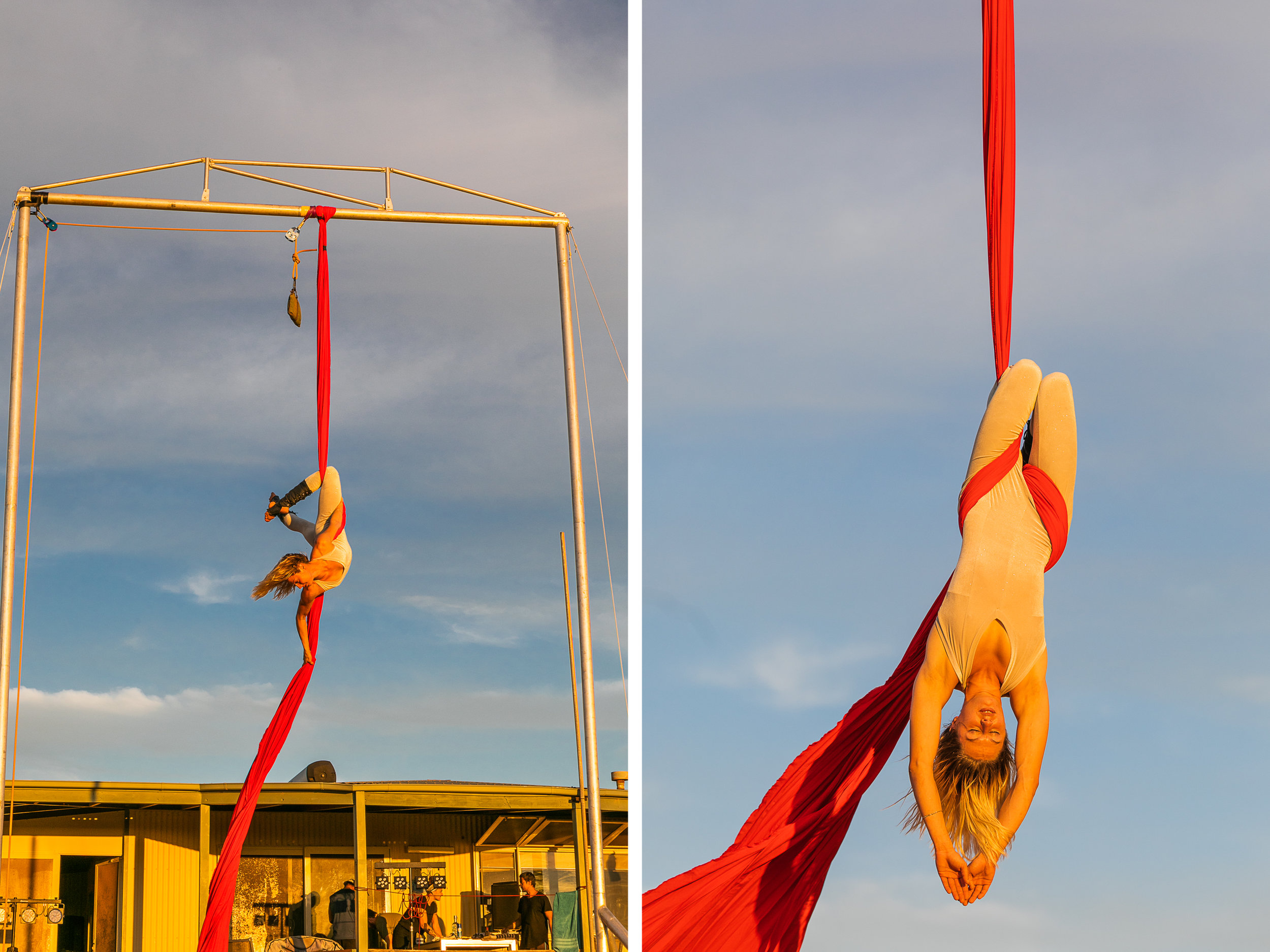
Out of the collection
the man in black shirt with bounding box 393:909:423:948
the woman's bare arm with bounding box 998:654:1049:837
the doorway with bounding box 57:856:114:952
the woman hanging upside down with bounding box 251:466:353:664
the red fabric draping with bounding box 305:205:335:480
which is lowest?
the man in black shirt with bounding box 393:909:423:948

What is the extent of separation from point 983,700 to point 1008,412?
96cm

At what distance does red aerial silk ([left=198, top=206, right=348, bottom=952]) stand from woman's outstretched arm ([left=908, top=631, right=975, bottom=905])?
180 inches

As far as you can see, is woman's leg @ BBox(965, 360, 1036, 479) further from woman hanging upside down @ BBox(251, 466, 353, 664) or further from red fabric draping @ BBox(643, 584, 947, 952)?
woman hanging upside down @ BBox(251, 466, 353, 664)

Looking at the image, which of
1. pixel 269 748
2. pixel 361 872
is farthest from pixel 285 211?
pixel 361 872

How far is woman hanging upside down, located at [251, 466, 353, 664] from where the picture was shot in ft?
25.7

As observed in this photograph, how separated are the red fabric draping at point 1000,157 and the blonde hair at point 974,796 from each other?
1.31 m

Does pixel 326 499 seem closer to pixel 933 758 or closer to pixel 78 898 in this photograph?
pixel 933 758

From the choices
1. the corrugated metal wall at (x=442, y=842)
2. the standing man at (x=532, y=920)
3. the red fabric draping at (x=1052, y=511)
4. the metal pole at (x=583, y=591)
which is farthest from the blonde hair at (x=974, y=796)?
the corrugated metal wall at (x=442, y=842)

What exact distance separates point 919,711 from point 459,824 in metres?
12.5

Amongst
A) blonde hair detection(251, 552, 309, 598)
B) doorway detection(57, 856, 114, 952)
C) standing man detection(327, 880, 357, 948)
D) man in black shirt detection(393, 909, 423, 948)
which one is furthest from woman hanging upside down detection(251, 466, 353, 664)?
doorway detection(57, 856, 114, 952)

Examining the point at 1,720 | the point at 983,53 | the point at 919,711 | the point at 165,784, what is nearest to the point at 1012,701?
the point at 919,711

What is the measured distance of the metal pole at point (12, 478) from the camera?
7.04m

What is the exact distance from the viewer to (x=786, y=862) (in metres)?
4.32

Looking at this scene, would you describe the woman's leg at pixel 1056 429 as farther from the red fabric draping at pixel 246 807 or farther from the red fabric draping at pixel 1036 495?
the red fabric draping at pixel 246 807
